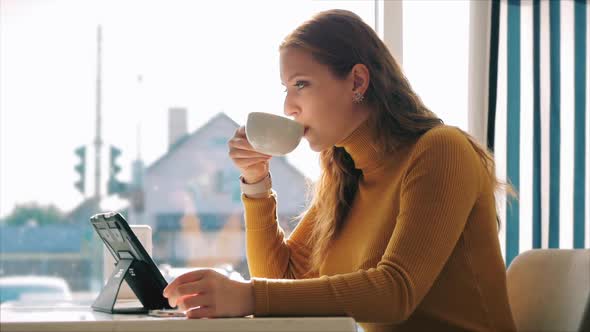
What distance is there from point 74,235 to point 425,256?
2282 millimetres

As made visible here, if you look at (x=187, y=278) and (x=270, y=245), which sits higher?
(x=187, y=278)

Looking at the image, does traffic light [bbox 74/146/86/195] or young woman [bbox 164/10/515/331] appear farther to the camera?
traffic light [bbox 74/146/86/195]

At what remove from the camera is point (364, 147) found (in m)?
1.55

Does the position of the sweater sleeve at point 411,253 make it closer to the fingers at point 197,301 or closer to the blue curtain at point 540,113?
the fingers at point 197,301

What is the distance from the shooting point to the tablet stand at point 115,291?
3.88ft

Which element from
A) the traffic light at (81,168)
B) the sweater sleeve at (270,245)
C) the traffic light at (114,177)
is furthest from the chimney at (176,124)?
the sweater sleeve at (270,245)

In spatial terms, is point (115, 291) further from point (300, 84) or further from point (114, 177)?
point (114, 177)

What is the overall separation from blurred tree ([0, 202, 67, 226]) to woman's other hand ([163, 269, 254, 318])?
2.23 meters

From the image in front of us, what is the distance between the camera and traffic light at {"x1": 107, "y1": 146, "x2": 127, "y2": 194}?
313cm

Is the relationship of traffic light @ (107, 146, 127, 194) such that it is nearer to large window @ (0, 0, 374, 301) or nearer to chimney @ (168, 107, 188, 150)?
large window @ (0, 0, 374, 301)

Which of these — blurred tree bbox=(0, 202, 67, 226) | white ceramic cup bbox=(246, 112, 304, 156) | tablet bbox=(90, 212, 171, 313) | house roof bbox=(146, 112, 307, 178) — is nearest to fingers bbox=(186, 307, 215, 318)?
tablet bbox=(90, 212, 171, 313)

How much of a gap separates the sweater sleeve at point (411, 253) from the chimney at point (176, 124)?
192cm

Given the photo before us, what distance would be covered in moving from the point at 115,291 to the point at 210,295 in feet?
0.83

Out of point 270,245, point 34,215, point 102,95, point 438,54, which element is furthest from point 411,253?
point 34,215
